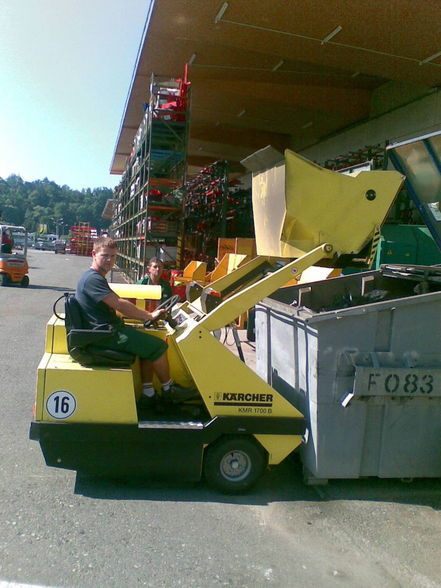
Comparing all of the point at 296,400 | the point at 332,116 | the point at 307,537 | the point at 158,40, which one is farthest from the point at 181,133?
the point at 307,537

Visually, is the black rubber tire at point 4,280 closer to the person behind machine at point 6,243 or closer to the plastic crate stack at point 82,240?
the person behind machine at point 6,243

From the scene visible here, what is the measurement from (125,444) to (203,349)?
0.88 meters

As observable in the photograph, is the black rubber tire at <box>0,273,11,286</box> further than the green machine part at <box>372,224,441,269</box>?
Yes

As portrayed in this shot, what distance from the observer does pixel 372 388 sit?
3.78 meters

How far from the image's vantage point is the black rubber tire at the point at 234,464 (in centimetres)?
394

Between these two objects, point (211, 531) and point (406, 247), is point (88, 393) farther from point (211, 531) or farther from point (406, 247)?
point (406, 247)

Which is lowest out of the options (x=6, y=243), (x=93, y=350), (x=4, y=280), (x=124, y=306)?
(x=4, y=280)

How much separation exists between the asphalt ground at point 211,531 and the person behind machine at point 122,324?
73cm

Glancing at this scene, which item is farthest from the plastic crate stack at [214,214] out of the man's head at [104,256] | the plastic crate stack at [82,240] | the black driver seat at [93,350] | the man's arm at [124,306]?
the plastic crate stack at [82,240]

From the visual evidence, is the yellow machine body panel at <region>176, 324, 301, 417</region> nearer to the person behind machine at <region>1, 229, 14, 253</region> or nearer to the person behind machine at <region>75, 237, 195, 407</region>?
the person behind machine at <region>75, 237, 195, 407</region>

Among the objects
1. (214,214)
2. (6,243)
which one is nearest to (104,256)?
(214,214)

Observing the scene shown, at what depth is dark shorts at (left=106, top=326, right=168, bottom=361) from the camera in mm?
3980

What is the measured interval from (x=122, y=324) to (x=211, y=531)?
1.65 m

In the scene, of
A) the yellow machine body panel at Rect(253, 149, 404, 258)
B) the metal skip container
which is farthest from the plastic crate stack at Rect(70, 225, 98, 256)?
the metal skip container
